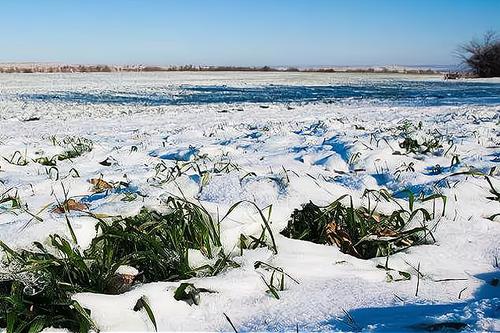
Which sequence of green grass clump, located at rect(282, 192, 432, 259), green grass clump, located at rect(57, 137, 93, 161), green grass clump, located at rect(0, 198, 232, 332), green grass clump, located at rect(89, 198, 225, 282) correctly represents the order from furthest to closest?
1. green grass clump, located at rect(57, 137, 93, 161)
2. green grass clump, located at rect(282, 192, 432, 259)
3. green grass clump, located at rect(89, 198, 225, 282)
4. green grass clump, located at rect(0, 198, 232, 332)

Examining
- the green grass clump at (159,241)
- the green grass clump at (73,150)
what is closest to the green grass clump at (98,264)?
the green grass clump at (159,241)

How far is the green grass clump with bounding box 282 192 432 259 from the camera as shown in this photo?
7.05 ft

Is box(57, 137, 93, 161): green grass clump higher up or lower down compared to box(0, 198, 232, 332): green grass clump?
lower down

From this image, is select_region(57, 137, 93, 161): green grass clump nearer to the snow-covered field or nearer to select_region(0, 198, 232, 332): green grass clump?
the snow-covered field

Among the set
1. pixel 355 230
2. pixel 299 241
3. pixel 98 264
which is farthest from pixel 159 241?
pixel 355 230

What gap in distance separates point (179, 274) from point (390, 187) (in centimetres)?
201

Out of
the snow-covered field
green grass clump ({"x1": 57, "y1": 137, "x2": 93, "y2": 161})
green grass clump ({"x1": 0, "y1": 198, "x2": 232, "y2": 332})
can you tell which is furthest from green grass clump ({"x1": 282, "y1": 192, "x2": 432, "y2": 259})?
green grass clump ({"x1": 57, "y1": 137, "x2": 93, "y2": 161})

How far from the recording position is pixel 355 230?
223 cm

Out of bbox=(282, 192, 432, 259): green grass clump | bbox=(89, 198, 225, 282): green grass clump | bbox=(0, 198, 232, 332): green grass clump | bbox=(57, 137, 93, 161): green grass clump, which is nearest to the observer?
bbox=(0, 198, 232, 332): green grass clump

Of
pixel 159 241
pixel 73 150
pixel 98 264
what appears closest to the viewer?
pixel 98 264

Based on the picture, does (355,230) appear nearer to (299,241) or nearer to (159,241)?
(299,241)

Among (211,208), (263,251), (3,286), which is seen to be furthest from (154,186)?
(3,286)

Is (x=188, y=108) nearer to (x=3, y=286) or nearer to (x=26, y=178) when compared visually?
(x=26, y=178)

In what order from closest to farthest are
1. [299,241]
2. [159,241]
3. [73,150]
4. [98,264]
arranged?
[98,264]
[159,241]
[299,241]
[73,150]
